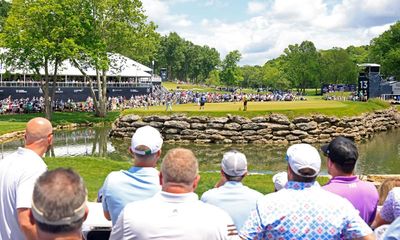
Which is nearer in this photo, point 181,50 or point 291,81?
point 291,81

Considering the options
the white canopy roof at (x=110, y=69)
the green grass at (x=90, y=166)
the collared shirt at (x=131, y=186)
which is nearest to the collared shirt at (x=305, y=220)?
the collared shirt at (x=131, y=186)

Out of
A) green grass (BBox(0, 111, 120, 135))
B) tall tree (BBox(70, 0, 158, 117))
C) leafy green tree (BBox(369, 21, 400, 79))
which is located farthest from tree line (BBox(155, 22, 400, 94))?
green grass (BBox(0, 111, 120, 135))

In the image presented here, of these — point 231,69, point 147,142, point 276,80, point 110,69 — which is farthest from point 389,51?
point 147,142

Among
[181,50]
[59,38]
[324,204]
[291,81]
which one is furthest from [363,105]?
[181,50]

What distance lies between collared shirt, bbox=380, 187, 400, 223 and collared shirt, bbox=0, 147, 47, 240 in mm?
3055

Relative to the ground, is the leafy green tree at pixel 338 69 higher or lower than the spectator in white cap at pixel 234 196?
higher

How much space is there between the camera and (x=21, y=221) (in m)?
3.84

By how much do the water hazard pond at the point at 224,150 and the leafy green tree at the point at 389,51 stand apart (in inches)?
1992

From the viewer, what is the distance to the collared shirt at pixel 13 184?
160 inches

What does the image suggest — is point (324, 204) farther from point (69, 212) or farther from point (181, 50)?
point (181, 50)

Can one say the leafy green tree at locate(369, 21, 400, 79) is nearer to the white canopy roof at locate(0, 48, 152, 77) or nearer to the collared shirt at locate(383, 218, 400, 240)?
the white canopy roof at locate(0, 48, 152, 77)

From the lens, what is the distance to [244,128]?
104 ft

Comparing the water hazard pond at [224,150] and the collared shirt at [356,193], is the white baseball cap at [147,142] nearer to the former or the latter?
the collared shirt at [356,193]

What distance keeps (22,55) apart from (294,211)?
36.4 metres
